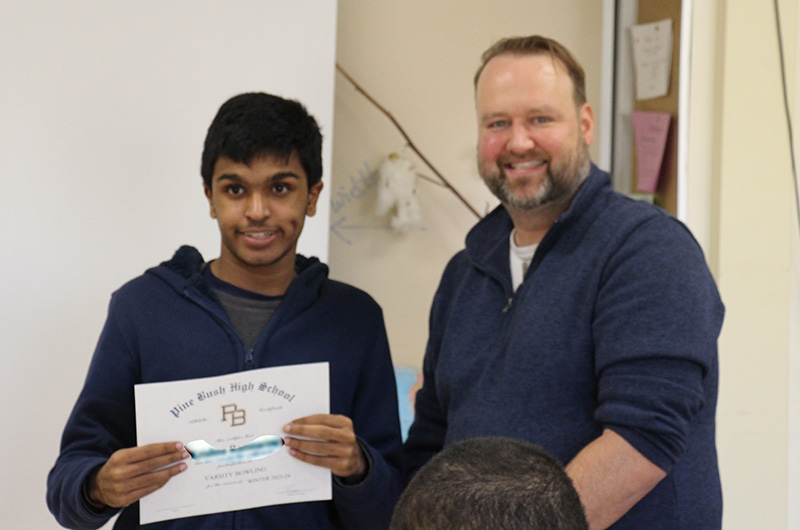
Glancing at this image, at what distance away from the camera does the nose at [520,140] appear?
4.87ft

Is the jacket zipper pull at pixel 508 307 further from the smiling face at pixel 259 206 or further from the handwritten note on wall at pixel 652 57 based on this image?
the handwritten note on wall at pixel 652 57

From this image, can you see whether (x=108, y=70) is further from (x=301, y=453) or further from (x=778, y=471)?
(x=778, y=471)

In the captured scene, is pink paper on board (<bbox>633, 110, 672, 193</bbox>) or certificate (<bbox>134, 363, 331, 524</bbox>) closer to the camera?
certificate (<bbox>134, 363, 331, 524</bbox>)

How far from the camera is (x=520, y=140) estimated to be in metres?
1.48

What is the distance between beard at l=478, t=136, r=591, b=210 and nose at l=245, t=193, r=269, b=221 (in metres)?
0.44

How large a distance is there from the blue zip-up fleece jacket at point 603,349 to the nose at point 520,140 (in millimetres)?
131

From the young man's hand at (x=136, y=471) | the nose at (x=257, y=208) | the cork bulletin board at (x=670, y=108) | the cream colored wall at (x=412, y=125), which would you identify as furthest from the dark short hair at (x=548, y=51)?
the cream colored wall at (x=412, y=125)

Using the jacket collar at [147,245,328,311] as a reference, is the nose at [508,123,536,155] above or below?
above

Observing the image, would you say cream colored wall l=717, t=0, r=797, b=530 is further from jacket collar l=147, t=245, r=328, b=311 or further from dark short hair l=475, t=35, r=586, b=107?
jacket collar l=147, t=245, r=328, b=311

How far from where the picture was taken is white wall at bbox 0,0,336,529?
2.11 meters

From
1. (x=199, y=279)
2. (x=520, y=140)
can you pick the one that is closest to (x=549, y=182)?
(x=520, y=140)

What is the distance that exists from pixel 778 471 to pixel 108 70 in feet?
7.19

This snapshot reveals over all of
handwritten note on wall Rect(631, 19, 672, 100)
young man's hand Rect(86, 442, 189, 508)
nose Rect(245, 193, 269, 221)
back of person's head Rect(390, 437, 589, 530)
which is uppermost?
handwritten note on wall Rect(631, 19, 672, 100)

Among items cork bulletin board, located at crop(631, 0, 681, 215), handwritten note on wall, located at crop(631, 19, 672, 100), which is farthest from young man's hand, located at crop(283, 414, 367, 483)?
handwritten note on wall, located at crop(631, 19, 672, 100)
